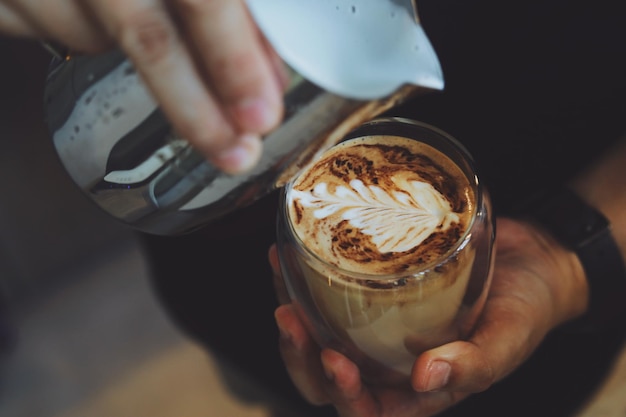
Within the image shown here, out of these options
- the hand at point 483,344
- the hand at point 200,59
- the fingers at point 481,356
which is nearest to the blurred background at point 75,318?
the hand at point 483,344

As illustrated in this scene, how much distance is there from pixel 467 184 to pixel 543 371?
36 centimetres

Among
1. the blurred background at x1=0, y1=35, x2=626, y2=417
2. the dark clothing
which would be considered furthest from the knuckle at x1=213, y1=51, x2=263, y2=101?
the blurred background at x1=0, y1=35, x2=626, y2=417

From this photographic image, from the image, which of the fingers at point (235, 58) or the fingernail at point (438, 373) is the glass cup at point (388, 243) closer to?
the fingernail at point (438, 373)

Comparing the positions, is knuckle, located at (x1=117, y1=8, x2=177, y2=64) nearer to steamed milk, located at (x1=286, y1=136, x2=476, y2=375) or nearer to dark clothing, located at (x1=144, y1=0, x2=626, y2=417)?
steamed milk, located at (x1=286, y1=136, x2=476, y2=375)

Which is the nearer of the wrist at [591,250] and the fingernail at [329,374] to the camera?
the fingernail at [329,374]

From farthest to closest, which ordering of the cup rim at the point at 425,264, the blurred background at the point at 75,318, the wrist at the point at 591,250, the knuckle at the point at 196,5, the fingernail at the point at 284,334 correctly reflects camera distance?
the blurred background at the point at 75,318 < the wrist at the point at 591,250 < the fingernail at the point at 284,334 < the cup rim at the point at 425,264 < the knuckle at the point at 196,5

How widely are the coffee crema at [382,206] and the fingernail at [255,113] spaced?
25cm

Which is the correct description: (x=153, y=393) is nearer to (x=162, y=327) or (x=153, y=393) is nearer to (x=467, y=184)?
(x=162, y=327)

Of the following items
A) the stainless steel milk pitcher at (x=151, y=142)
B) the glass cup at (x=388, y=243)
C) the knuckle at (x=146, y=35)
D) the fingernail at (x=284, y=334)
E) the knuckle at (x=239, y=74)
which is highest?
the knuckle at (x=146, y=35)

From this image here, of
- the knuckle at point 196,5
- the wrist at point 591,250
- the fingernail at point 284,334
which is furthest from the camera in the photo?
the wrist at point 591,250

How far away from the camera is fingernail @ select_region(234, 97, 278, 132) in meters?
0.41

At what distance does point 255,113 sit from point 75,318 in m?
1.25

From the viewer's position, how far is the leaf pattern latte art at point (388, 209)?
0.67m

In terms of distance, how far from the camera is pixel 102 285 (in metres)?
1.56
